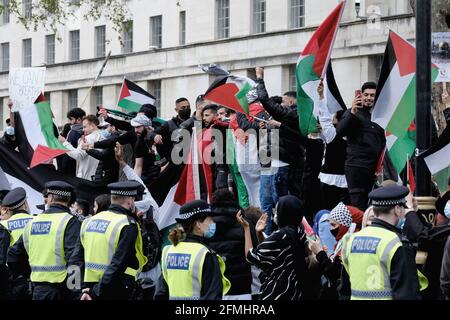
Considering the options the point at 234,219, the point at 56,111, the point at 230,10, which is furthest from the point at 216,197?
the point at 56,111

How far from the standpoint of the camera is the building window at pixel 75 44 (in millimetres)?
58344

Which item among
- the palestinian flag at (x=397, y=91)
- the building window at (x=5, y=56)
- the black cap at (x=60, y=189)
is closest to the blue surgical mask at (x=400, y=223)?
the palestinian flag at (x=397, y=91)

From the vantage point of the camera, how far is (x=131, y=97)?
768 inches

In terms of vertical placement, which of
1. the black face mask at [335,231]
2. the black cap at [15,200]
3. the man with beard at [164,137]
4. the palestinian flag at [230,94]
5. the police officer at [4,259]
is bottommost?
the police officer at [4,259]

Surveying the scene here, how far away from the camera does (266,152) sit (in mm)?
16172

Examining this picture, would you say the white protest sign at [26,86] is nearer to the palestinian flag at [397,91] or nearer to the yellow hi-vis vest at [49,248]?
the yellow hi-vis vest at [49,248]

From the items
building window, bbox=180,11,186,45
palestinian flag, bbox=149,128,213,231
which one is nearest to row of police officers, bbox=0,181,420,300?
palestinian flag, bbox=149,128,213,231

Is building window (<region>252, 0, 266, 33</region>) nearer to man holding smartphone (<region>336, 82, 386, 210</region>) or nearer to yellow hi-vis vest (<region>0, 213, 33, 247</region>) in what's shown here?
man holding smartphone (<region>336, 82, 386, 210</region>)

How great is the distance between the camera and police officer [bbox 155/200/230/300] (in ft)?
34.7

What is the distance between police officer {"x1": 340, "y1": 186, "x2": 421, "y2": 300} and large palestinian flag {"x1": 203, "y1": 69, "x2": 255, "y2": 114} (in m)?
6.18

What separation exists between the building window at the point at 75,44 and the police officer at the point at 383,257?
4924 cm

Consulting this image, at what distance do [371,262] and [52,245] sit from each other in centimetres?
403

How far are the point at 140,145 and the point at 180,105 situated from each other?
39.7 inches

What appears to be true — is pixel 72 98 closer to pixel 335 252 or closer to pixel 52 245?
pixel 52 245
